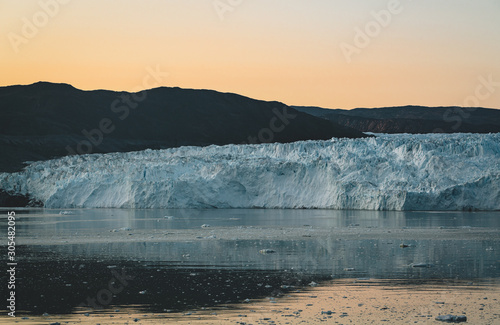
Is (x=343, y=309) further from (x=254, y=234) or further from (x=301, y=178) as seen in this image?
(x=301, y=178)

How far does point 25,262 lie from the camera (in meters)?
13.1

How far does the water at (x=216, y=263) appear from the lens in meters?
9.58

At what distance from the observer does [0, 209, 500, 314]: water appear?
9.58m

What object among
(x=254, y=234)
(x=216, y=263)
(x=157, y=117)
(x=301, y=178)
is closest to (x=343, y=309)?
(x=216, y=263)

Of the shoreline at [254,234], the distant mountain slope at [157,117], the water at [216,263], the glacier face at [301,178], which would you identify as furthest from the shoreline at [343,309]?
the distant mountain slope at [157,117]

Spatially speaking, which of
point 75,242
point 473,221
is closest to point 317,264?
point 75,242

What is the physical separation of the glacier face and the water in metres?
9.83

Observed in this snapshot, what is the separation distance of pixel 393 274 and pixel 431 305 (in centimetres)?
257

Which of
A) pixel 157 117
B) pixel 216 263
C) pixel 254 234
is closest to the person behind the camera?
pixel 216 263

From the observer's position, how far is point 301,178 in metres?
34.1

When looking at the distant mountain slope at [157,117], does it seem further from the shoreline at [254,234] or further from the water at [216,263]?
the water at [216,263]

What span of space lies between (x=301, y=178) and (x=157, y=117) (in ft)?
282

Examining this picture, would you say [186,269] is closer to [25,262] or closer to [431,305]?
[25,262]

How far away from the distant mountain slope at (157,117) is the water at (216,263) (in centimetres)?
7516
